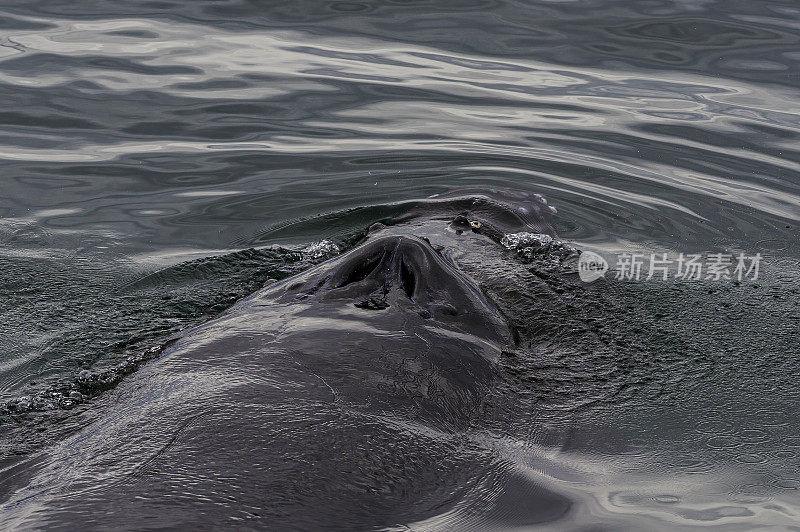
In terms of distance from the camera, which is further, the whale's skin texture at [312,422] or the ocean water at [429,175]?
the ocean water at [429,175]

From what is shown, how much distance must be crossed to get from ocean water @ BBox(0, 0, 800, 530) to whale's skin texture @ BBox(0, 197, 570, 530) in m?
0.24

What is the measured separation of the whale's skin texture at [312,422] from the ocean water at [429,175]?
0.79 ft

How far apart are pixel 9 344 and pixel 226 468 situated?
300 cm

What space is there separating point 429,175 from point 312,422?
6078mm

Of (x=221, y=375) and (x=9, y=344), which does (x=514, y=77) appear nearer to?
(x=9, y=344)

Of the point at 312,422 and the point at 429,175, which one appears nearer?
the point at 312,422

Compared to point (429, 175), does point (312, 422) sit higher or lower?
lower

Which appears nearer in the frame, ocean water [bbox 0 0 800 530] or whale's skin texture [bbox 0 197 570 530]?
whale's skin texture [bbox 0 197 570 530]

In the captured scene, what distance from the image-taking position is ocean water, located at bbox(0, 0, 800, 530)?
4.65 meters

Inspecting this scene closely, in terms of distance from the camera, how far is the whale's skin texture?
10.5 feet

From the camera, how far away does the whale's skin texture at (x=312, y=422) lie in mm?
3215

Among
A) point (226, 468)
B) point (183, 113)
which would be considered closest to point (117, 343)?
point (226, 468)

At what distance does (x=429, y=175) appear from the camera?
9.52 meters

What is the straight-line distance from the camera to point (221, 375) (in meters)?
4.04
